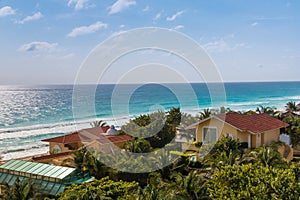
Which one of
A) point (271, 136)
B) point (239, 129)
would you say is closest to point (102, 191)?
point (239, 129)

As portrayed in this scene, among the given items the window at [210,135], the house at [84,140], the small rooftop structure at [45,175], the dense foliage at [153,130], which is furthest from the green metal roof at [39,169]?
the window at [210,135]

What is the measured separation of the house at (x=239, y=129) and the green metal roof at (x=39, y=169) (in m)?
13.3

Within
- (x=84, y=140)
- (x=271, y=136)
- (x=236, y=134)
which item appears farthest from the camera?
(x=84, y=140)

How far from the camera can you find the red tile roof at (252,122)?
27.5 meters

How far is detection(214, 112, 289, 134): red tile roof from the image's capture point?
27.5 m

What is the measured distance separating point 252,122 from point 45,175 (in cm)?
1731

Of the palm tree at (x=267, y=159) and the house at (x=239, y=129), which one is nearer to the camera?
the palm tree at (x=267, y=159)

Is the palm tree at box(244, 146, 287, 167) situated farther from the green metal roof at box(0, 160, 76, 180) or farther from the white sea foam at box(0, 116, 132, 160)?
the white sea foam at box(0, 116, 132, 160)

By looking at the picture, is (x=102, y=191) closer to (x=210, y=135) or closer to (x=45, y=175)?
(x=45, y=175)

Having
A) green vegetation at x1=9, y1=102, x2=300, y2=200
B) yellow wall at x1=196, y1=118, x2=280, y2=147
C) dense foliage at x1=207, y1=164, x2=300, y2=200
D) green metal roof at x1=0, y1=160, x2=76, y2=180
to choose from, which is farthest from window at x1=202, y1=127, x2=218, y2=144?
dense foliage at x1=207, y1=164, x2=300, y2=200

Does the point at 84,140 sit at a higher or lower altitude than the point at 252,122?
lower

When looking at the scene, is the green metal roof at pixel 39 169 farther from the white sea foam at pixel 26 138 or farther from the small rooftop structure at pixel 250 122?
the white sea foam at pixel 26 138

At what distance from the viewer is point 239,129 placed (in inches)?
1061

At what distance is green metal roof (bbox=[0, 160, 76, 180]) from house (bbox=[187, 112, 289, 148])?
13.3m
